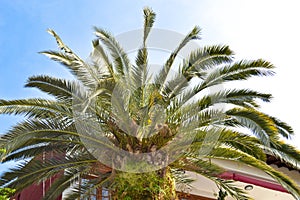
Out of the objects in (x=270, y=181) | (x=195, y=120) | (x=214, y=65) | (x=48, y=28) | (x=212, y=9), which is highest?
(x=212, y=9)

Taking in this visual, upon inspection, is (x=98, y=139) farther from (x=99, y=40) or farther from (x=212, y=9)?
(x=212, y=9)

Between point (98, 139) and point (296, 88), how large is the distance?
6046mm

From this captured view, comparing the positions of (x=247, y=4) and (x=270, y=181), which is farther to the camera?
(x=270, y=181)

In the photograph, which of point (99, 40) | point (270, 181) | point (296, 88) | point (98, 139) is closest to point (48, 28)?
point (99, 40)

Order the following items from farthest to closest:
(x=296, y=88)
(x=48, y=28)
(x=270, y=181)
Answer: (x=270, y=181), (x=296, y=88), (x=48, y=28)

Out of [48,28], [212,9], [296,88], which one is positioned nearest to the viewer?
[48,28]

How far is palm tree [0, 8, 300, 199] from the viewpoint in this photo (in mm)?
9742

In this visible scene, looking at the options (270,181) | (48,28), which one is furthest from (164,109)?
(270,181)

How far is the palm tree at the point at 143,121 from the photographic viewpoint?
9.74 m

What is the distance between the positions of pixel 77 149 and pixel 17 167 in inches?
51.1

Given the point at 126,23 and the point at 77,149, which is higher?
the point at 126,23

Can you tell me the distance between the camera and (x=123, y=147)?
995cm

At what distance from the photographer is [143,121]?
32.2 ft

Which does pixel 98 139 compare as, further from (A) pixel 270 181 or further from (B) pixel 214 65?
(A) pixel 270 181
